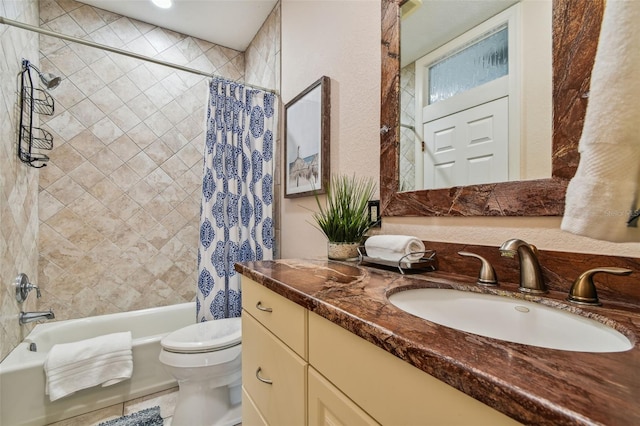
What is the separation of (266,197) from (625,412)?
73.3 inches

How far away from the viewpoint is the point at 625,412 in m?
0.26

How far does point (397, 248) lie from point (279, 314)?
0.43 metres

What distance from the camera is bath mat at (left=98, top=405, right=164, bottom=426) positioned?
1.46 meters

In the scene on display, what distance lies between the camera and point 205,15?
2258 mm

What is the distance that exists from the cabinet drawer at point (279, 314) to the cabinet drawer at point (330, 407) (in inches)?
2.9

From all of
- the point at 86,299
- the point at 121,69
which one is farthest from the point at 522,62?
the point at 86,299

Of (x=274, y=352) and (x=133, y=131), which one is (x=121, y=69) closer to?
(x=133, y=131)

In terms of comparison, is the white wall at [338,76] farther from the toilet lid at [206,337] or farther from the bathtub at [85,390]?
the bathtub at [85,390]

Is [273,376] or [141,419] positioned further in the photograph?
[141,419]

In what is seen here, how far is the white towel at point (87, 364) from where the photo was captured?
141 centimetres

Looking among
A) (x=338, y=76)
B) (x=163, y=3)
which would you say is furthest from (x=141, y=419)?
(x=163, y=3)

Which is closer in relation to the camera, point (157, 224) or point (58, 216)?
point (58, 216)

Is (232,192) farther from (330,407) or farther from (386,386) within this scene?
(386,386)

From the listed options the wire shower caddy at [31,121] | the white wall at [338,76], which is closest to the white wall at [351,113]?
the white wall at [338,76]
